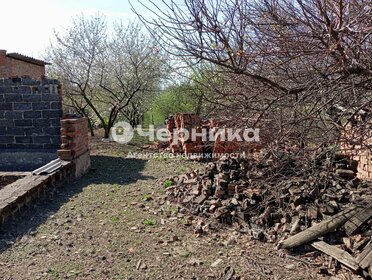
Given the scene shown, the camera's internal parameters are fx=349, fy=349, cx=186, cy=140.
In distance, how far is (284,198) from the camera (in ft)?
14.9

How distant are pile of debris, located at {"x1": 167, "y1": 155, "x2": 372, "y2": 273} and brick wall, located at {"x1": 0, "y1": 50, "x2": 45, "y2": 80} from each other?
9230mm

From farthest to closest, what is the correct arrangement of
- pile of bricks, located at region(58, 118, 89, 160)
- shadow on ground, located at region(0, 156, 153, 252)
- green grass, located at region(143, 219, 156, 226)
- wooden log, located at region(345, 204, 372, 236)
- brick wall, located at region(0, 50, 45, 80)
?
brick wall, located at region(0, 50, 45, 80)
pile of bricks, located at region(58, 118, 89, 160)
green grass, located at region(143, 219, 156, 226)
shadow on ground, located at region(0, 156, 153, 252)
wooden log, located at region(345, 204, 372, 236)

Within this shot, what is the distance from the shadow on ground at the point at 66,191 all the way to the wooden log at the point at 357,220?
3.57 m

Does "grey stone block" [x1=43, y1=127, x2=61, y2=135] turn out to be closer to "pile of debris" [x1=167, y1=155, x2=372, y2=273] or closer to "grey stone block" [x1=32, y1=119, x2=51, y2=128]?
"grey stone block" [x1=32, y1=119, x2=51, y2=128]

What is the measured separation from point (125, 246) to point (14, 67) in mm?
10900

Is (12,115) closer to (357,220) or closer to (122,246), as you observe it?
(122,246)

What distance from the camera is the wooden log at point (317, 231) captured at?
369 cm

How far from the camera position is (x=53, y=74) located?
571 inches

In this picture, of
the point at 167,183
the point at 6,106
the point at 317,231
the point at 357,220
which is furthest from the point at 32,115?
the point at 357,220

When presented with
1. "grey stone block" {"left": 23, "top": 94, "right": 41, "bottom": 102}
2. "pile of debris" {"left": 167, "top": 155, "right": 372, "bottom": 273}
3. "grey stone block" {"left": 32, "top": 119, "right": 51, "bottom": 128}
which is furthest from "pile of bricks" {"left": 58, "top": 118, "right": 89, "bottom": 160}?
"pile of debris" {"left": 167, "top": 155, "right": 372, "bottom": 273}

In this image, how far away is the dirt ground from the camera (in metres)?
3.27

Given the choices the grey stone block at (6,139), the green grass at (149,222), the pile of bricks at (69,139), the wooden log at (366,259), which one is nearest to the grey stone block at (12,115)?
the grey stone block at (6,139)

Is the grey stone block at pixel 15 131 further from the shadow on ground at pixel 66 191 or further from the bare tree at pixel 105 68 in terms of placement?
the bare tree at pixel 105 68

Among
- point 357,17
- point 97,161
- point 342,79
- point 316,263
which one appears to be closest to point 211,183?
point 316,263
